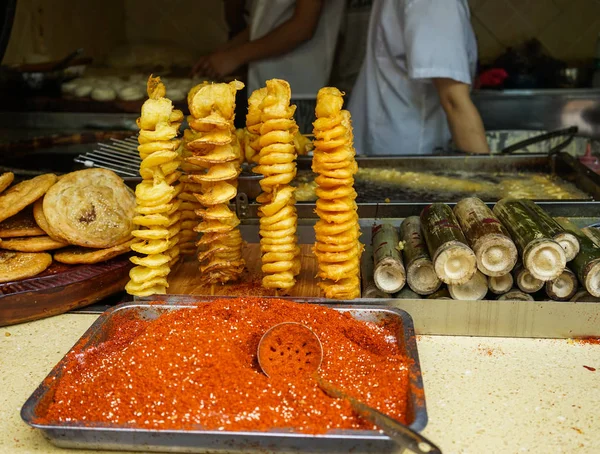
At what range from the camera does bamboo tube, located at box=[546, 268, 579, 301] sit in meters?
1.79

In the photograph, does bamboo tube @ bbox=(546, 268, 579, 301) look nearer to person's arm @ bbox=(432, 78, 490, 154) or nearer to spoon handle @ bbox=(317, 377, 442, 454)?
spoon handle @ bbox=(317, 377, 442, 454)

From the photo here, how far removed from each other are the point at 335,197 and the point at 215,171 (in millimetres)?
371

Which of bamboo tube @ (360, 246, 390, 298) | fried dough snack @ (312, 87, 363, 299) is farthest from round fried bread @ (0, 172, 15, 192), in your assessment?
bamboo tube @ (360, 246, 390, 298)

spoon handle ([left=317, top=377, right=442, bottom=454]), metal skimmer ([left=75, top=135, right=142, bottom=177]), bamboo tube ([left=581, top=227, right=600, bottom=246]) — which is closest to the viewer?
spoon handle ([left=317, top=377, right=442, bottom=454])

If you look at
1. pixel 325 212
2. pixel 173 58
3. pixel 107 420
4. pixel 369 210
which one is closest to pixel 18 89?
pixel 173 58

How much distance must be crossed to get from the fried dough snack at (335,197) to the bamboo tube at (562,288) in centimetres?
56

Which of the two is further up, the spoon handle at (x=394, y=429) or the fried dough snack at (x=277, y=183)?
the fried dough snack at (x=277, y=183)

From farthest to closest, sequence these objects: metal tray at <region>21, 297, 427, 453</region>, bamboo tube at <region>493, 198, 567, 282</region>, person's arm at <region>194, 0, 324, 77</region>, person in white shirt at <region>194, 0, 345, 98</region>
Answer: person in white shirt at <region>194, 0, 345, 98</region> < person's arm at <region>194, 0, 324, 77</region> < bamboo tube at <region>493, 198, 567, 282</region> < metal tray at <region>21, 297, 427, 453</region>

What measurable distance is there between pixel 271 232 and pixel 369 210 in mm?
673

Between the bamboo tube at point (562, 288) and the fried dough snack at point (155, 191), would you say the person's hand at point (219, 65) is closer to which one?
the fried dough snack at point (155, 191)

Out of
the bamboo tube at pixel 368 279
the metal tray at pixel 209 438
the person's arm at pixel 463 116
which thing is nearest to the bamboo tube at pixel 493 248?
the bamboo tube at pixel 368 279

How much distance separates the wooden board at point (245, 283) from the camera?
2.02 metres

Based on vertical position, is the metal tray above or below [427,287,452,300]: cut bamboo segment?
below

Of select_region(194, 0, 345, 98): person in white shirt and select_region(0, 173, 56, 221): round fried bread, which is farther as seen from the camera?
select_region(194, 0, 345, 98): person in white shirt
